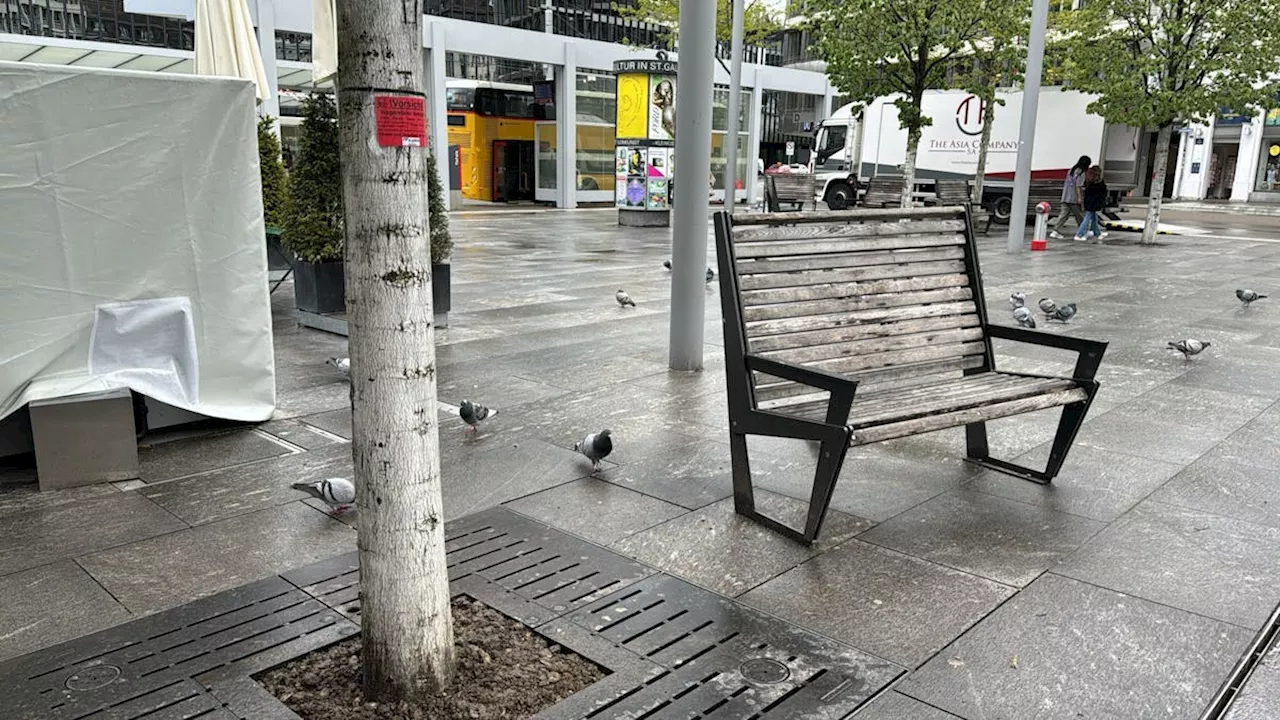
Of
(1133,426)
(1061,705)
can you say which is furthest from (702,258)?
(1061,705)

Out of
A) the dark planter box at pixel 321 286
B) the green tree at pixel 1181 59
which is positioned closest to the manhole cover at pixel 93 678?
the dark planter box at pixel 321 286

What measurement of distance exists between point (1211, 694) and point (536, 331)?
6.44m

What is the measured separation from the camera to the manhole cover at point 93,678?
→ 2.81 metres

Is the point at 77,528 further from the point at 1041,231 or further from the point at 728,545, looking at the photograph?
the point at 1041,231

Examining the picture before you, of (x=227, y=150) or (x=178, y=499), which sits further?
(x=227, y=150)

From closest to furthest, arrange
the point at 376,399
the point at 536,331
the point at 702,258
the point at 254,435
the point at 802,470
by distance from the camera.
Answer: the point at 376,399
the point at 802,470
the point at 254,435
the point at 702,258
the point at 536,331

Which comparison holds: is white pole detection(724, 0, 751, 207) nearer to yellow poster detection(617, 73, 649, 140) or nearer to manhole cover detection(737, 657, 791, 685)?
yellow poster detection(617, 73, 649, 140)

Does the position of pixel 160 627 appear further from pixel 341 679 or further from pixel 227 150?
pixel 227 150

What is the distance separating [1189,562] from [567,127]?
90.5 ft

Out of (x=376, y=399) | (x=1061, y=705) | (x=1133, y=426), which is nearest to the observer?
(x=376, y=399)

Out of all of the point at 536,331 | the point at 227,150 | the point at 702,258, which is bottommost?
the point at 536,331

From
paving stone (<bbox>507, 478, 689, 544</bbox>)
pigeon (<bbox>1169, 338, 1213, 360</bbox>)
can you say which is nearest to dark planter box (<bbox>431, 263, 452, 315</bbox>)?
paving stone (<bbox>507, 478, 689, 544</bbox>)

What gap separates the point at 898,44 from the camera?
19625 mm

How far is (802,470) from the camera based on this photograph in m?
4.89
